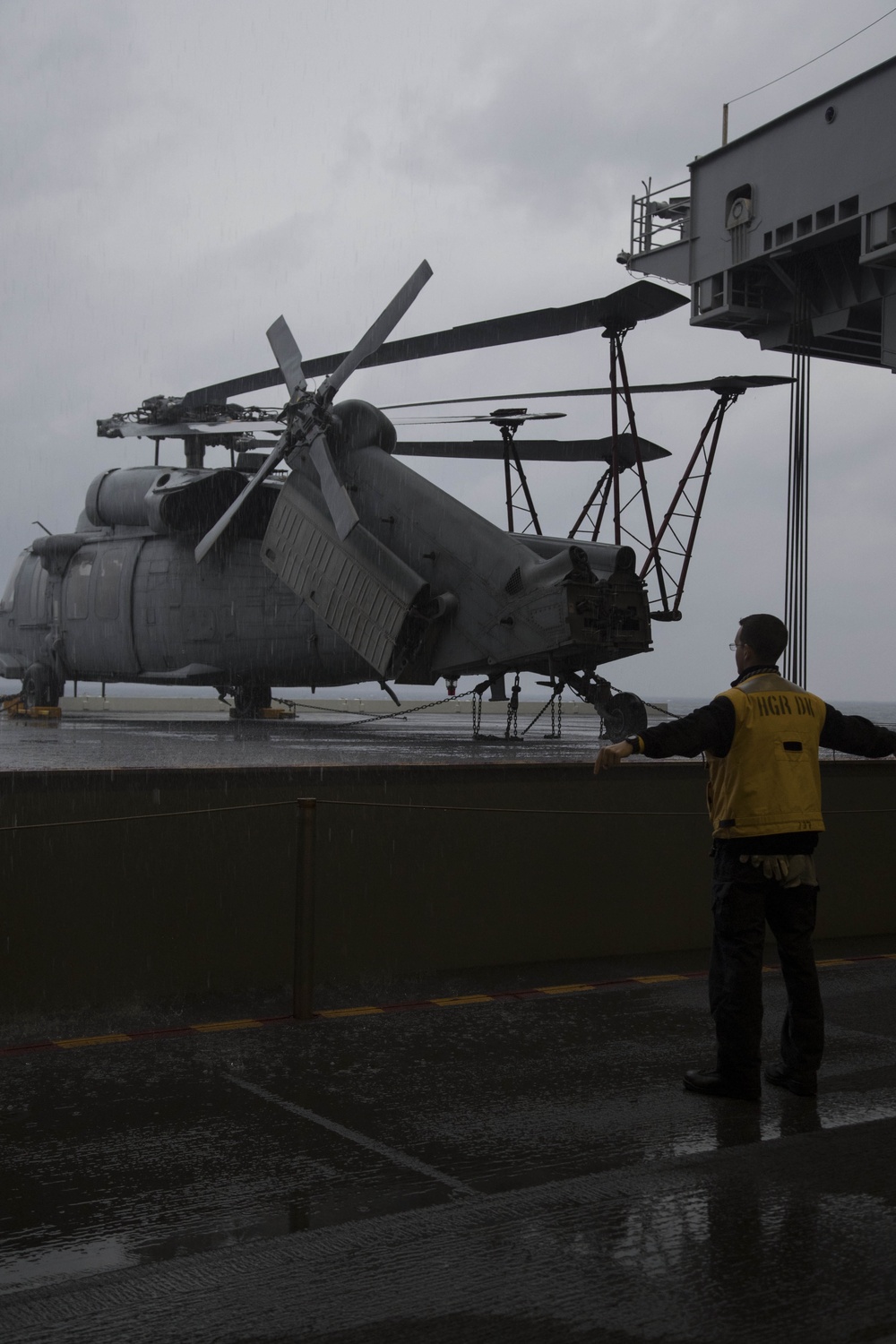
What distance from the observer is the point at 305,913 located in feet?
19.6

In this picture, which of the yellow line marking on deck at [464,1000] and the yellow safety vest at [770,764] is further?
the yellow line marking on deck at [464,1000]

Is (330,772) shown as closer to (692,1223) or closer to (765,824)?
(765,824)

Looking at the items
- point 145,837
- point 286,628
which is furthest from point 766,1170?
point 286,628

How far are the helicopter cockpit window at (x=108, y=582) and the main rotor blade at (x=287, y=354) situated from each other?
5.35 meters

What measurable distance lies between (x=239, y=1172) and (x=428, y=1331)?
1311mm

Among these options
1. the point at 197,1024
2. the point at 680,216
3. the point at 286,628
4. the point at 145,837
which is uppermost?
the point at 680,216

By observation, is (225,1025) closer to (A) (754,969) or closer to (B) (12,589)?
(A) (754,969)

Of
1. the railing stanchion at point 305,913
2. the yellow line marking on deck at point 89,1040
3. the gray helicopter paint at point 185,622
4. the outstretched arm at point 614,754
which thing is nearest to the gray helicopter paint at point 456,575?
the gray helicopter paint at point 185,622

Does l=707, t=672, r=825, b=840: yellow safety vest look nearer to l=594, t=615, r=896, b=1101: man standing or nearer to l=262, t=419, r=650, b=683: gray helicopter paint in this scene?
l=594, t=615, r=896, b=1101: man standing

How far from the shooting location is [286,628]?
2345cm

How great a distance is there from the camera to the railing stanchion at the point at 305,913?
19.0 ft

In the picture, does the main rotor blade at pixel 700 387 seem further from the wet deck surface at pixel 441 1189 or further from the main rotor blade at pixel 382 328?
the wet deck surface at pixel 441 1189

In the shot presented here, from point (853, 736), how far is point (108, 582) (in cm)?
2268

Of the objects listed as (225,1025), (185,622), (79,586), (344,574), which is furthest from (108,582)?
(225,1025)
